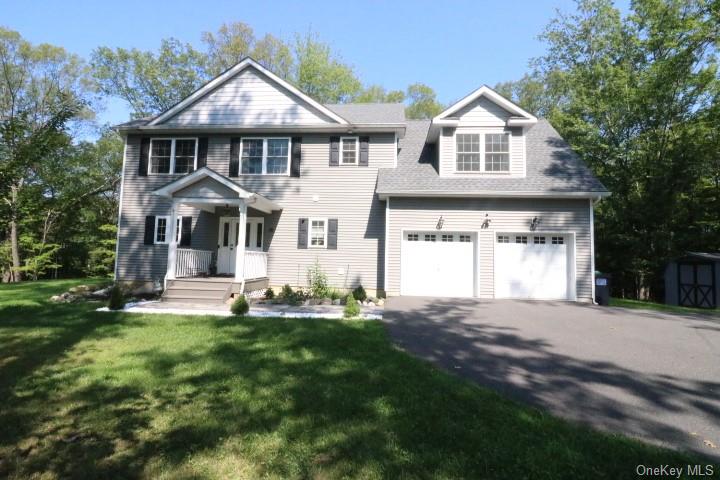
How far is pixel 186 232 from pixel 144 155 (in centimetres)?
344

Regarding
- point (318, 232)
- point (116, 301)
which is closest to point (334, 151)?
point (318, 232)

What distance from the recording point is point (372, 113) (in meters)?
14.3

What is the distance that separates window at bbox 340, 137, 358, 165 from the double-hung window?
141 inches

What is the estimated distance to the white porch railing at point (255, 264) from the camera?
36.3ft

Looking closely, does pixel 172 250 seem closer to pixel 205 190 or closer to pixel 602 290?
pixel 205 190

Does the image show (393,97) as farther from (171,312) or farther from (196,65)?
(171,312)

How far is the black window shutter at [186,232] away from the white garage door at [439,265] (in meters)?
7.64

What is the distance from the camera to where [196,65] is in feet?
82.3

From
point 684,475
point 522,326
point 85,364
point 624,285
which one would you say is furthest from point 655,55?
point 85,364

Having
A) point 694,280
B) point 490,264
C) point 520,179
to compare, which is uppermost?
point 520,179

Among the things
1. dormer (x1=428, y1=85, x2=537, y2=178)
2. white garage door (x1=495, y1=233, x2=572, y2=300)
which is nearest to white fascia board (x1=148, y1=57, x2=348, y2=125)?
dormer (x1=428, y1=85, x2=537, y2=178)

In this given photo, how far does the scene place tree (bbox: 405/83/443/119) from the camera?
2947 cm

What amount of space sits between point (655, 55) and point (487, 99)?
13944mm

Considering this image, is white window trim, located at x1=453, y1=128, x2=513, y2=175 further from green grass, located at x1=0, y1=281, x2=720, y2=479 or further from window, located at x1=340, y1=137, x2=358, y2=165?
green grass, located at x1=0, y1=281, x2=720, y2=479
